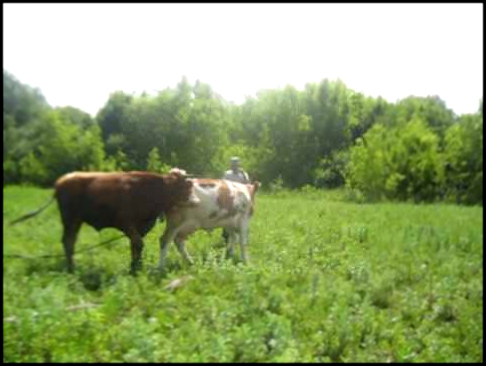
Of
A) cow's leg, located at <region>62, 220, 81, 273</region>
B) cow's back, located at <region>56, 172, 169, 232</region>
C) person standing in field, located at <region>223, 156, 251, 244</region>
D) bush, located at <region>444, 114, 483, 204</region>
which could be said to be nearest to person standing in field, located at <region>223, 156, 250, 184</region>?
person standing in field, located at <region>223, 156, 251, 244</region>

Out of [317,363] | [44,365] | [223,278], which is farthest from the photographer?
[223,278]

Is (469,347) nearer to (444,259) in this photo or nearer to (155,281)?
(444,259)

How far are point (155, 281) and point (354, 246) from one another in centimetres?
155

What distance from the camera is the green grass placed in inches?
191

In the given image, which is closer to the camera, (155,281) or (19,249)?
(19,249)

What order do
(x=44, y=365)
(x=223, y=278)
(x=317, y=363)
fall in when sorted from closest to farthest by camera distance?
(x=44, y=365)
(x=317, y=363)
(x=223, y=278)

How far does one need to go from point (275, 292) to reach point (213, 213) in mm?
763

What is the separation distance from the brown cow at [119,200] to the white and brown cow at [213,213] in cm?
10

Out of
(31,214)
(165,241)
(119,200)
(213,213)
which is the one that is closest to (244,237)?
(213,213)

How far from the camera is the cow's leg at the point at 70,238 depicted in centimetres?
496

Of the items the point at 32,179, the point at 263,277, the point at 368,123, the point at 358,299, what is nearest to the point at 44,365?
the point at 32,179

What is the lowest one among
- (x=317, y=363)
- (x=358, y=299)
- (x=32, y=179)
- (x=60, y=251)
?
(x=317, y=363)

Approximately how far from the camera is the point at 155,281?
17.8 ft

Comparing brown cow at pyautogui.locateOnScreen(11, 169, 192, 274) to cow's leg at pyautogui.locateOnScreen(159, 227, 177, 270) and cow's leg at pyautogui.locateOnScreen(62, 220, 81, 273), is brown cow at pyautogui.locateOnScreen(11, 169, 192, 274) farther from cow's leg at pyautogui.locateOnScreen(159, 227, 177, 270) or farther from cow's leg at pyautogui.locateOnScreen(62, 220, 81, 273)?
cow's leg at pyautogui.locateOnScreen(159, 227, 177, 270)
